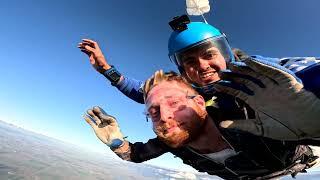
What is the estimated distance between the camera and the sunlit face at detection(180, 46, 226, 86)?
11.3 feet

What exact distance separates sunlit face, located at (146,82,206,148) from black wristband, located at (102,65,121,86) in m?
2.47

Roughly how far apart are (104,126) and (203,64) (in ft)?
6.15

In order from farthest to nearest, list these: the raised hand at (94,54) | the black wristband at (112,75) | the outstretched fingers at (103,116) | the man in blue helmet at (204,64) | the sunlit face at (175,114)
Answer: the black wristband at (112,75)
the raised hand at (94,54)
the outstretched fingers at (103,116)
the man in blue helmet at (204,64)
the sunlit face at (175,114)

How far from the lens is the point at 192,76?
3.65 meters

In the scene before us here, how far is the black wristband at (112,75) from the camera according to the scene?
5.61m

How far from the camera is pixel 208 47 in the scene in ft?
11.9

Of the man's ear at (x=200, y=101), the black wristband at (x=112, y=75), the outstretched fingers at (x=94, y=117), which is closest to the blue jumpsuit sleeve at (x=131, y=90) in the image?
the black wristband at (x=112, y=75)

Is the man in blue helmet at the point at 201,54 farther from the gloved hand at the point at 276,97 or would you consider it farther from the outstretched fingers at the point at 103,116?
the outstretched fingers at the point at 103,116

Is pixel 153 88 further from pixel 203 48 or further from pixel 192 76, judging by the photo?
pixel 203 48

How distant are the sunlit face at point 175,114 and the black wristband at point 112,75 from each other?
2.47 m

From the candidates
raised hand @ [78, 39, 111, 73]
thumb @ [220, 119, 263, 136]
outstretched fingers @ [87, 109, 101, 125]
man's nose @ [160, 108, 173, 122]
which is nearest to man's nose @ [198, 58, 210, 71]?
man's nose @ [160, 108, 173, 122]

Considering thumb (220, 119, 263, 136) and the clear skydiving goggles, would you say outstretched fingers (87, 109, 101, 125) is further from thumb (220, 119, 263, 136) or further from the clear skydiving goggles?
thumb (220, 119, 263, 136)

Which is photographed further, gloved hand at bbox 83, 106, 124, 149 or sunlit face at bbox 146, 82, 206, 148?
gloved hand at bbox 83, 106, 124, 149

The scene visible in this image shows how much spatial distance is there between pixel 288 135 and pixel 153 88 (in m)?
1.87
